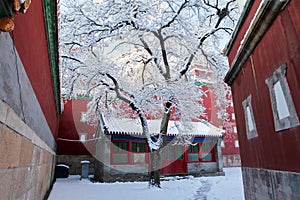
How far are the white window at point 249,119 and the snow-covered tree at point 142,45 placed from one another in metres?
6.29

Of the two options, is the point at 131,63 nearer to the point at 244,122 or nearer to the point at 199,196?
the point at 199,196

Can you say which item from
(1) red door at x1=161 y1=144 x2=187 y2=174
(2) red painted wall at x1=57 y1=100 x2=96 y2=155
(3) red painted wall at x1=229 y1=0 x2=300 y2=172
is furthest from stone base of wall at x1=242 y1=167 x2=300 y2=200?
(2) red painted wall at x1=57 y1=100 x2=96 y2=155

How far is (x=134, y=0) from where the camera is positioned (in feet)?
34.6

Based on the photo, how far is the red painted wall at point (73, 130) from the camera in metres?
17.5

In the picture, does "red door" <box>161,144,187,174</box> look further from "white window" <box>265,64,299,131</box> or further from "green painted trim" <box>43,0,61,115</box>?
"white window" <box>265,64,299,131</box>

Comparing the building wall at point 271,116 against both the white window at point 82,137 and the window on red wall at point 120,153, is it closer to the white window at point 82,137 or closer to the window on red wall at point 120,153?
the window on red wall at point 120,153

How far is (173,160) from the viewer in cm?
1591

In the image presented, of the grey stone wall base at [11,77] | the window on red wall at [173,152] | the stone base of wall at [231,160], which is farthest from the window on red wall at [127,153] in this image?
the grey stone wall base at [11,77]

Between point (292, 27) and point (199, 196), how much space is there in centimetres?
765

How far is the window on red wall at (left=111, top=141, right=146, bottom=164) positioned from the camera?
45.6 feet

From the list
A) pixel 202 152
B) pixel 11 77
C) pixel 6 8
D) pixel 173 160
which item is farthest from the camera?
pixel 202 152

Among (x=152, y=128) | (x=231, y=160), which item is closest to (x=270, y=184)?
(x=152, y=128)

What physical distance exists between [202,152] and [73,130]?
10135mm

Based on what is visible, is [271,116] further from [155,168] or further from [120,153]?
[120,153]
